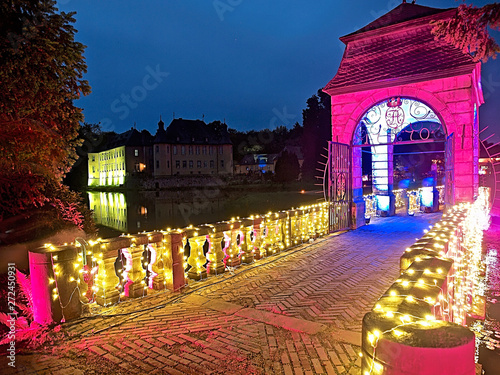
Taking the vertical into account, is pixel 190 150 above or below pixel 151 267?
above

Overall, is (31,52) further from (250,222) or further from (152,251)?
(250,222)

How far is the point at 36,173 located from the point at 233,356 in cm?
604

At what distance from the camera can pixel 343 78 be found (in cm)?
1265

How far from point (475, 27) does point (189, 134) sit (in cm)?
6372

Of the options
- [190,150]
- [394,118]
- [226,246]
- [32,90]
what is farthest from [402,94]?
[190,150]

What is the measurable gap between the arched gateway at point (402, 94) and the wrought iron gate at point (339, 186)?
34 millimetres

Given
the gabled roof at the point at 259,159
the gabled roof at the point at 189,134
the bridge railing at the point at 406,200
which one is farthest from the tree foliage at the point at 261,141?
the bridge railing at the point at 406,200

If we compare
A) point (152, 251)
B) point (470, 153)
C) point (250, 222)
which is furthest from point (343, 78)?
point (152, 251)

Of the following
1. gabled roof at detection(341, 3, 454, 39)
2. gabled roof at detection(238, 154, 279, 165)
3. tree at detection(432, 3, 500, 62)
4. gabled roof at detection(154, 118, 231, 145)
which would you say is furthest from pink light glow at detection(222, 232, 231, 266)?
gabled roof at detection(238, 154, 279, 165)

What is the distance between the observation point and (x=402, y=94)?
1123cm

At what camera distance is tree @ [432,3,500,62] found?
507 centimetres

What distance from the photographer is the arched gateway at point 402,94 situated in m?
10.1

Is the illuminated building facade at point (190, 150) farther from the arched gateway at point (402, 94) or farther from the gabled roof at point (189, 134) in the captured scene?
the arched gateway at point (402, 94)

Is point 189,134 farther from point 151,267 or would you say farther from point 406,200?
point 151,267
